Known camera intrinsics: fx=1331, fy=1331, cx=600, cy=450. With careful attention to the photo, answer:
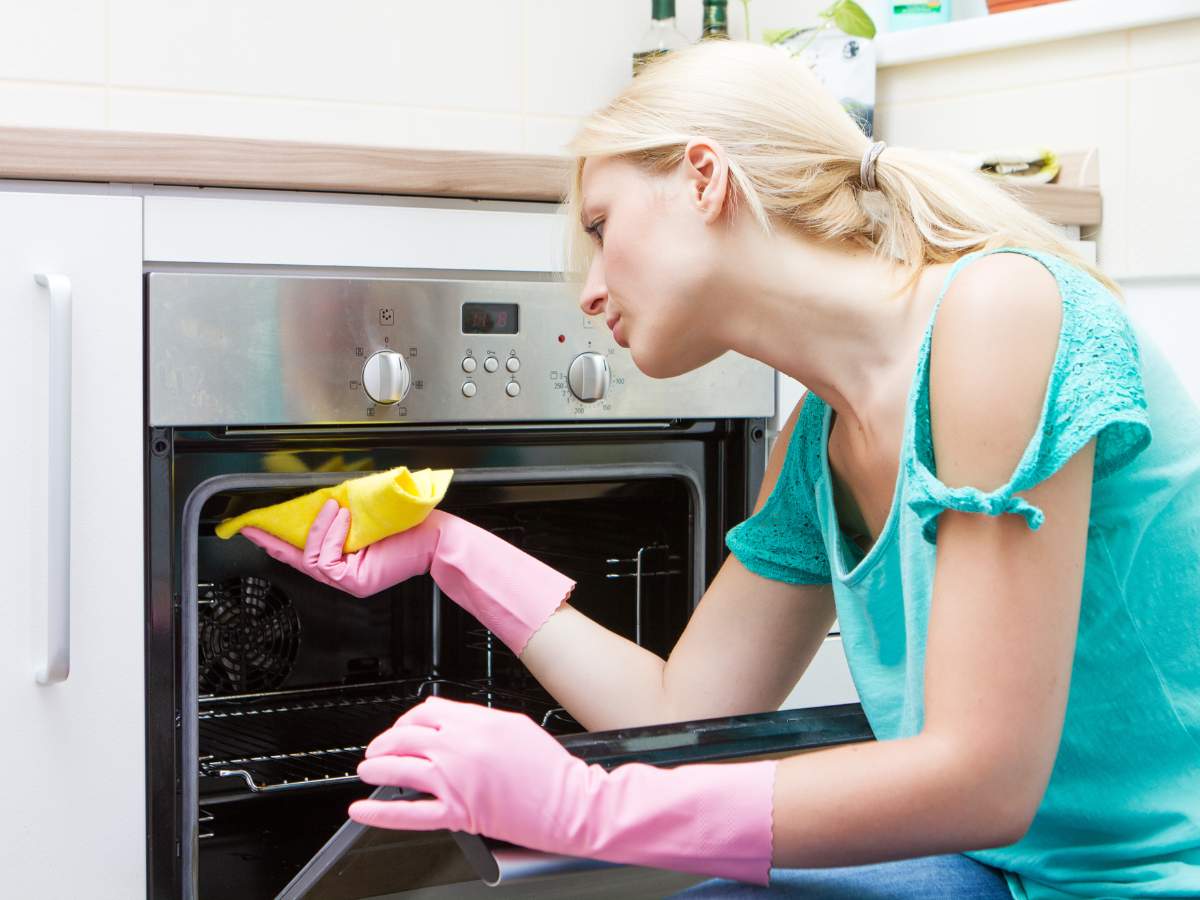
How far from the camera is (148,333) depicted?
111 cm

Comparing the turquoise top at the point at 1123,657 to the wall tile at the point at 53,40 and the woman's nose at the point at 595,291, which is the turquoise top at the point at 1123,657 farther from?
the wall tile at the point at 53,40

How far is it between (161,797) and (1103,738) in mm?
753

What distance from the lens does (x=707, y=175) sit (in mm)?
941

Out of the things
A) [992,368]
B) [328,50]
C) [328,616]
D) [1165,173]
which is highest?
[328,50]

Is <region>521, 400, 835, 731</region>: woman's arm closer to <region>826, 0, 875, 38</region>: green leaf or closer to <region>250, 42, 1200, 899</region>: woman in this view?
<region>250, 42, 1200, 899</region>: woman

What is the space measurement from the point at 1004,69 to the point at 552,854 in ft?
4.90

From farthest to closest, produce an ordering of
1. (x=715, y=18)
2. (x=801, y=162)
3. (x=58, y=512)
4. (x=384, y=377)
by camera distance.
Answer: (x=715, y=18) → (x=384, y=377) → (x=58, y=512) → (x=801, y=162)

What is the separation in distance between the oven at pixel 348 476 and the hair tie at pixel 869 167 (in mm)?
357

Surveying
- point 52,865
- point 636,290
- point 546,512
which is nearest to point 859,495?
point 636,290

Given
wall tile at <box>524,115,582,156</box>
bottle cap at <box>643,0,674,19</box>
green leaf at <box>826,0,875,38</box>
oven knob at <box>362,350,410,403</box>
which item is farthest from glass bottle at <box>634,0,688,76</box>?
oven knob at <box>362,350,410,403</box>

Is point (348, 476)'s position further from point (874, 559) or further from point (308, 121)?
point (308, 121)

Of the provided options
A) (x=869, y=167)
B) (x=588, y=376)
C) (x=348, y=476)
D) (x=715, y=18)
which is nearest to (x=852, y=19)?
(x=715, y=18)

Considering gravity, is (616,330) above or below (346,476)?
above

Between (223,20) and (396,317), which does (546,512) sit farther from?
(223,20)
